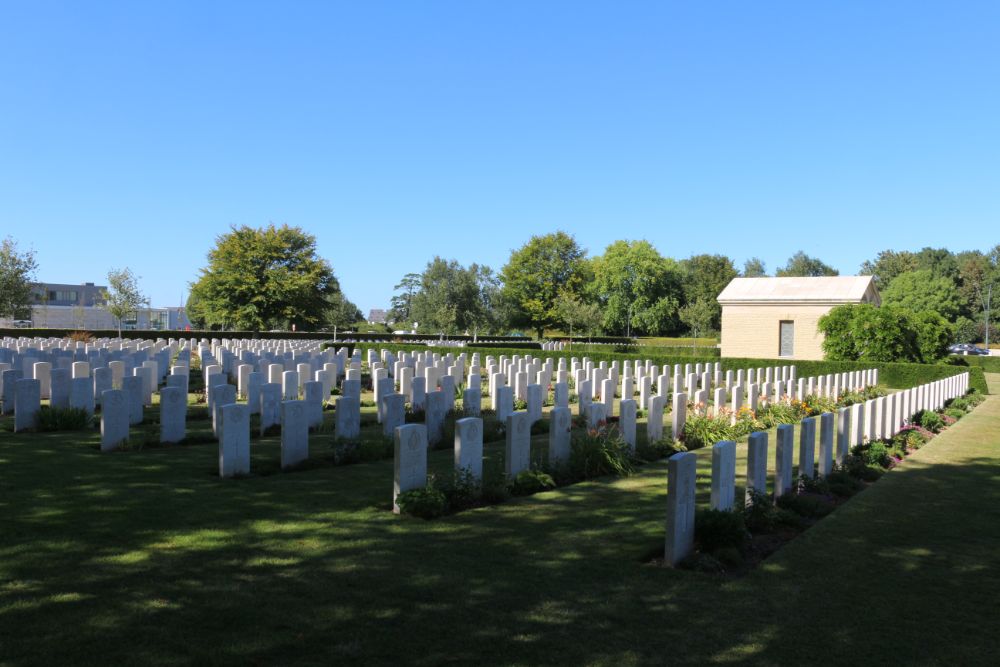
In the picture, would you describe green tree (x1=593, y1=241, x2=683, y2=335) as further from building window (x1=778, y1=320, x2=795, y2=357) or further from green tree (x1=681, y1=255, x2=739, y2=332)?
building window (x1=778, y1=320, x2=795, y2=357)

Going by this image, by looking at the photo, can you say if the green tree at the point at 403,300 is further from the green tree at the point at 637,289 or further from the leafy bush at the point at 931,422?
the leafy bush at the point at 931,422

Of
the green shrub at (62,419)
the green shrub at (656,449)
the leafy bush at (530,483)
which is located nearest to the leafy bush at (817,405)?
the green shrub at (656,449)

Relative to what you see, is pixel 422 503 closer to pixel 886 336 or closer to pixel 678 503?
pixel 678 503

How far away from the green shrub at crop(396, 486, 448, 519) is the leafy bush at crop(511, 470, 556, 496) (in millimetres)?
1262

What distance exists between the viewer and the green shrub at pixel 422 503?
6438mm

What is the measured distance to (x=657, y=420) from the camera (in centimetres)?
1065

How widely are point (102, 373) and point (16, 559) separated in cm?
780

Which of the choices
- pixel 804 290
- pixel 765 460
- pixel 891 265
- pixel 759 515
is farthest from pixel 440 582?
pixel 891 265

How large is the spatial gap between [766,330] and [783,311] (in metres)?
1.37

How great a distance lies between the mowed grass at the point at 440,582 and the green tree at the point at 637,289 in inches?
2829

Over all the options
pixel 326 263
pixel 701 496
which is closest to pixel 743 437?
pixel 701 496

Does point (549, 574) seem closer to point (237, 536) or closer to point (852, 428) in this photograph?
point (237, 536)

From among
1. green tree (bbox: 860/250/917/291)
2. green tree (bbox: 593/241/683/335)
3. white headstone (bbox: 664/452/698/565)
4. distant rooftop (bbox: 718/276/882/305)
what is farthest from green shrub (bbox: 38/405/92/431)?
green tree (bbox: 860/250/917/291)

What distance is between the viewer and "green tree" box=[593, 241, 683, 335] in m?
78.4
